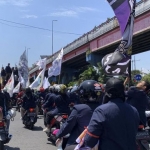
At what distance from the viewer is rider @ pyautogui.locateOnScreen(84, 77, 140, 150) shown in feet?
11.5

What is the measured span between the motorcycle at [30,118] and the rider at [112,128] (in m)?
9.62

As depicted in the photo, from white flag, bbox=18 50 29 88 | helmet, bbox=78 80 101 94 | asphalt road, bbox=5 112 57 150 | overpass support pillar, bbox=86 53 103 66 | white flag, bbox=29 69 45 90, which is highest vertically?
overpass support pillar, bbox=86 53 103 66

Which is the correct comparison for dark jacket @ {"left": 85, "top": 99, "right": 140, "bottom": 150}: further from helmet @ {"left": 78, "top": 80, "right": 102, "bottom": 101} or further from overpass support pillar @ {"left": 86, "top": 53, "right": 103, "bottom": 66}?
overpass support pillar @ {"left": 86, "top": 53, "right": 103, "bottom": 66}

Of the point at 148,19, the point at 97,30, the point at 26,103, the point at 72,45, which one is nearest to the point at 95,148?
the point at 26,103

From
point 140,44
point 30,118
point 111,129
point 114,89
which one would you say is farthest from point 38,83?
point 111,129

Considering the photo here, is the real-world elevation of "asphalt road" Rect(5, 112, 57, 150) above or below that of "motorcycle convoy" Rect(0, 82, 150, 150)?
below

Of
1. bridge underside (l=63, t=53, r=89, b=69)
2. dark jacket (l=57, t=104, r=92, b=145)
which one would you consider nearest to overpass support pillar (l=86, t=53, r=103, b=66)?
bridge underside (l=63, t=53, r=89, b=69)

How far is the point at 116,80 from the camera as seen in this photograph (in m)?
3.80

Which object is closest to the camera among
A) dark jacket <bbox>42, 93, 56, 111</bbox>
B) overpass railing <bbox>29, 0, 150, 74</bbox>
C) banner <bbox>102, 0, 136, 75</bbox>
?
banner <bbox>102, 0, 136, 75</bbox>

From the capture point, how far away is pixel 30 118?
43.4 ft

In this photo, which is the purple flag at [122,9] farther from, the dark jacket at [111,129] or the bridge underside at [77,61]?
the bridge underside at [77,61]

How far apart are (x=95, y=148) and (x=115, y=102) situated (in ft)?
1.69

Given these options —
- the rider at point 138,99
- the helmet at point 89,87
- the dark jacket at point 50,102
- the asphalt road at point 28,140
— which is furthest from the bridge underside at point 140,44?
the helmet at point 89,87

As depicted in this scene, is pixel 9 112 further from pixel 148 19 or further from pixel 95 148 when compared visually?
pixel 148 19
